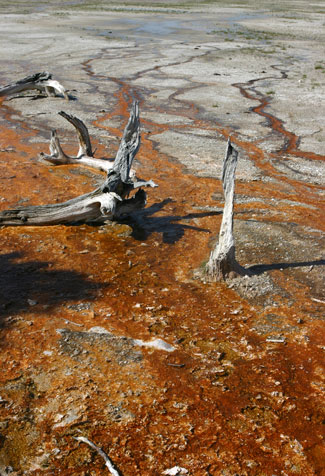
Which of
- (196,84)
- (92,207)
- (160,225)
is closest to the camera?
(92,207)

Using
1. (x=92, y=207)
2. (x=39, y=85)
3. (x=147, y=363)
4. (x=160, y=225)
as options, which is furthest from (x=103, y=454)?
(x=39, y=85)

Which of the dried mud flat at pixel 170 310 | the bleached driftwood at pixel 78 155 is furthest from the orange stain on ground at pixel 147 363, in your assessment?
the bleached driftwood at pixel 78 155

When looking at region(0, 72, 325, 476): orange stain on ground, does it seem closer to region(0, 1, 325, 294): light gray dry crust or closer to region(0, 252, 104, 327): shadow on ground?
region(0, 252, 104, 327): shadow on ground

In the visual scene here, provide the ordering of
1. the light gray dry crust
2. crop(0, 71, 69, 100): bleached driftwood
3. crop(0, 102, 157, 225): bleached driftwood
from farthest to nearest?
crop(0, 71, 69, 100): bleached driftwood → the light gray dry crust → crop(0, 102, 157, 225): bleached driftwood

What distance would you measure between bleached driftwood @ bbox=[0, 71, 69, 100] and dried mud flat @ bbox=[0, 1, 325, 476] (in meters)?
0.61

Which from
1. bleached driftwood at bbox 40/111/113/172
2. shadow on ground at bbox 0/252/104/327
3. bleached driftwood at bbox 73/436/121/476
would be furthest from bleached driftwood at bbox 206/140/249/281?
bleached driftwood at bbox 40/111/113/172

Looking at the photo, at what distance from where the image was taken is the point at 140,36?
20250 millimetres

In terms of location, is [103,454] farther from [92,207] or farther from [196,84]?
[196,84]

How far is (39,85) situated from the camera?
10.2 metres

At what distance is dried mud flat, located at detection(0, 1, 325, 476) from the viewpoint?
2.54 meters

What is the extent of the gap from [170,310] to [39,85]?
791 centimetres

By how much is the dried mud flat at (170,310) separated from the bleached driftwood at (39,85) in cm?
61

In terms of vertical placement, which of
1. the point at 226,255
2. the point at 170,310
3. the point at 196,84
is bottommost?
the point at 170,310

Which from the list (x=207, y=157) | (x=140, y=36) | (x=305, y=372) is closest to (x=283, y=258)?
(x=305, y=372)
